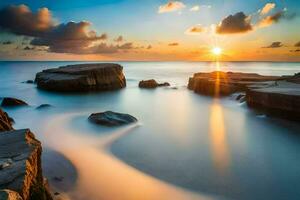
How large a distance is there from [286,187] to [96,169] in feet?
18.7

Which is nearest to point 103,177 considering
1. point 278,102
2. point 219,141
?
point 219,141

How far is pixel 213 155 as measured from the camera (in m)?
11.7

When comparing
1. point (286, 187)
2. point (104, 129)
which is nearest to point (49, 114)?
point (104, 129)

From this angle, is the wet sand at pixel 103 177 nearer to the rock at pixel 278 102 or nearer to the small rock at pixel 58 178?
the small rock at pixel 58 178

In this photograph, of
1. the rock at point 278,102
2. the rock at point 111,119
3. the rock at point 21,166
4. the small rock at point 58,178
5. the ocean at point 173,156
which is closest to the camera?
the rock at point 21,166

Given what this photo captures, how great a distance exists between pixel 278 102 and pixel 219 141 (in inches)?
242

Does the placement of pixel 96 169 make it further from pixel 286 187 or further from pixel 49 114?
pixel 49 114

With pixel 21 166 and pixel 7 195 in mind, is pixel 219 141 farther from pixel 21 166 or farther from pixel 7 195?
pixel 7 195

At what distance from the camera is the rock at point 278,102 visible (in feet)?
54.5

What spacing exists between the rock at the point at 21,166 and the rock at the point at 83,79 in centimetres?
2886

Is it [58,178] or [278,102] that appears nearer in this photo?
[58,178]

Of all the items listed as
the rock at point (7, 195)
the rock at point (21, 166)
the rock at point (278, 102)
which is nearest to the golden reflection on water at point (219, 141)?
the rock at point (278, 102)

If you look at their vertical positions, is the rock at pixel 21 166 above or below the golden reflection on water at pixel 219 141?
above

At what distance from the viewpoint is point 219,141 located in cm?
1397
